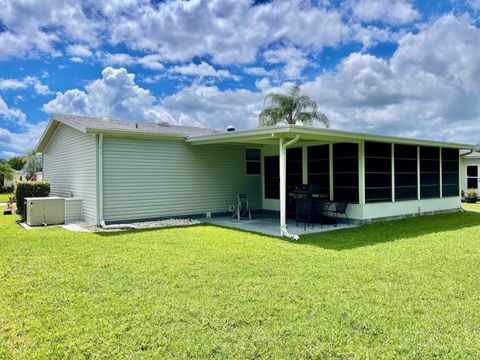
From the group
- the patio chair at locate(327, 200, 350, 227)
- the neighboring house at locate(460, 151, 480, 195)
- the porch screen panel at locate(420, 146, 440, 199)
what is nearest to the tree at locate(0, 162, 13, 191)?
the patio chair at locate(327, 200, 350, 227)

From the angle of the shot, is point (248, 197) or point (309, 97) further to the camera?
point (309, 97)

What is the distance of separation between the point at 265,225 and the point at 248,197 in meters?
2.88

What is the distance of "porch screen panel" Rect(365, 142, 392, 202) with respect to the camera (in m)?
10.2

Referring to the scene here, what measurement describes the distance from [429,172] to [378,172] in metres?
3.08

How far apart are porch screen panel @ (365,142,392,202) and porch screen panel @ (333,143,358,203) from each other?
329 millimetres

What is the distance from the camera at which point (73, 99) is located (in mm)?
20109

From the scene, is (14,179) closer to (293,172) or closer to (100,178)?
(100,178)

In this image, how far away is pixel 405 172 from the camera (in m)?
11.4

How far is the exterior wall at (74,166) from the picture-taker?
9.95 meters

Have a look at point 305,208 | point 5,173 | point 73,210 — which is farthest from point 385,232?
point 5,173

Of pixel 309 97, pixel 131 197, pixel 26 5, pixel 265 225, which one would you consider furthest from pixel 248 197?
pixel 309 97

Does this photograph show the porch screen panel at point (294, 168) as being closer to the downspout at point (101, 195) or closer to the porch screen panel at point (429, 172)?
the porch screen panel at point (429, 172)

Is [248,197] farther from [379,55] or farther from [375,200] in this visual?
[379,55]

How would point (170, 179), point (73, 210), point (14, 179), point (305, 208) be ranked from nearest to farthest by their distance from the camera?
1. point (305, 208)
2. point (73, 210)
3. point (170, 179)
4. point (14, 179)
